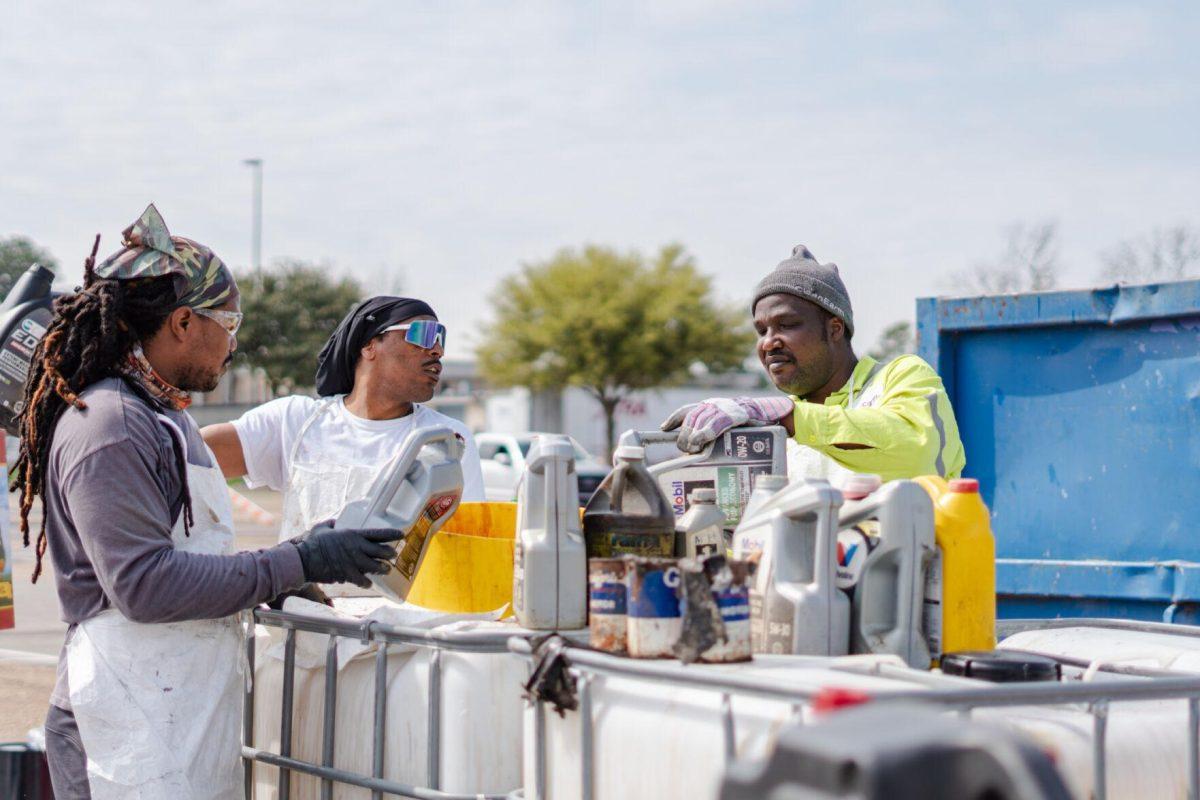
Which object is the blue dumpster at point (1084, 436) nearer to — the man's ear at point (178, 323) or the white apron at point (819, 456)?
the white apron at point (819, 456)

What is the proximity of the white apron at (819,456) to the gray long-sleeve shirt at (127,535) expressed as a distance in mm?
1335

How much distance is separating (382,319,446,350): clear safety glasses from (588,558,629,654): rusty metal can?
1.98 meters

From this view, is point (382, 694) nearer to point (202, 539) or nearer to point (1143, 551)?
point (202, 539)

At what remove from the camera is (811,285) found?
10.6 ft

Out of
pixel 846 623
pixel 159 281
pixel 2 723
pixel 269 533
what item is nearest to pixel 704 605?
pixel 846 623

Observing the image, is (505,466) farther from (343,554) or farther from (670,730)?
(670,730)

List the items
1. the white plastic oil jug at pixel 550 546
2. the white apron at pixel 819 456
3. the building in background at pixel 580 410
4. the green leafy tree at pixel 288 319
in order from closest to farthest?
the white plastic oil jug at pixel 550 546 → the white apron at pixel 819 456 → the green leafy tree at pixel 288 319 → the building in background at pixel 580 410

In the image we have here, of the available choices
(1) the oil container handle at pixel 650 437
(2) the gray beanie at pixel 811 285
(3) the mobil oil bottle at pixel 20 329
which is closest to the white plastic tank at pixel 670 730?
(1) the oil container handle at pixel 650 437

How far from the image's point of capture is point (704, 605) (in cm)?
192

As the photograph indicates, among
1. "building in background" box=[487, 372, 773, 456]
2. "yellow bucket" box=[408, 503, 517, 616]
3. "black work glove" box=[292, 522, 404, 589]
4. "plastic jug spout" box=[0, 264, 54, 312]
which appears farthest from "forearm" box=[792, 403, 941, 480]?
"building in background" box=[487, 372, 773, 456]

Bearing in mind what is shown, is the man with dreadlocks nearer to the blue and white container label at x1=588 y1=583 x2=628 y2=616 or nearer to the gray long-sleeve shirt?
the gray long-sleeve shirt

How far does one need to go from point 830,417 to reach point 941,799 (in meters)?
1.84

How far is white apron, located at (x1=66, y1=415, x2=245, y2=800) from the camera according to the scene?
2.39 m

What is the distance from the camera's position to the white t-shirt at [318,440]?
3.81m
